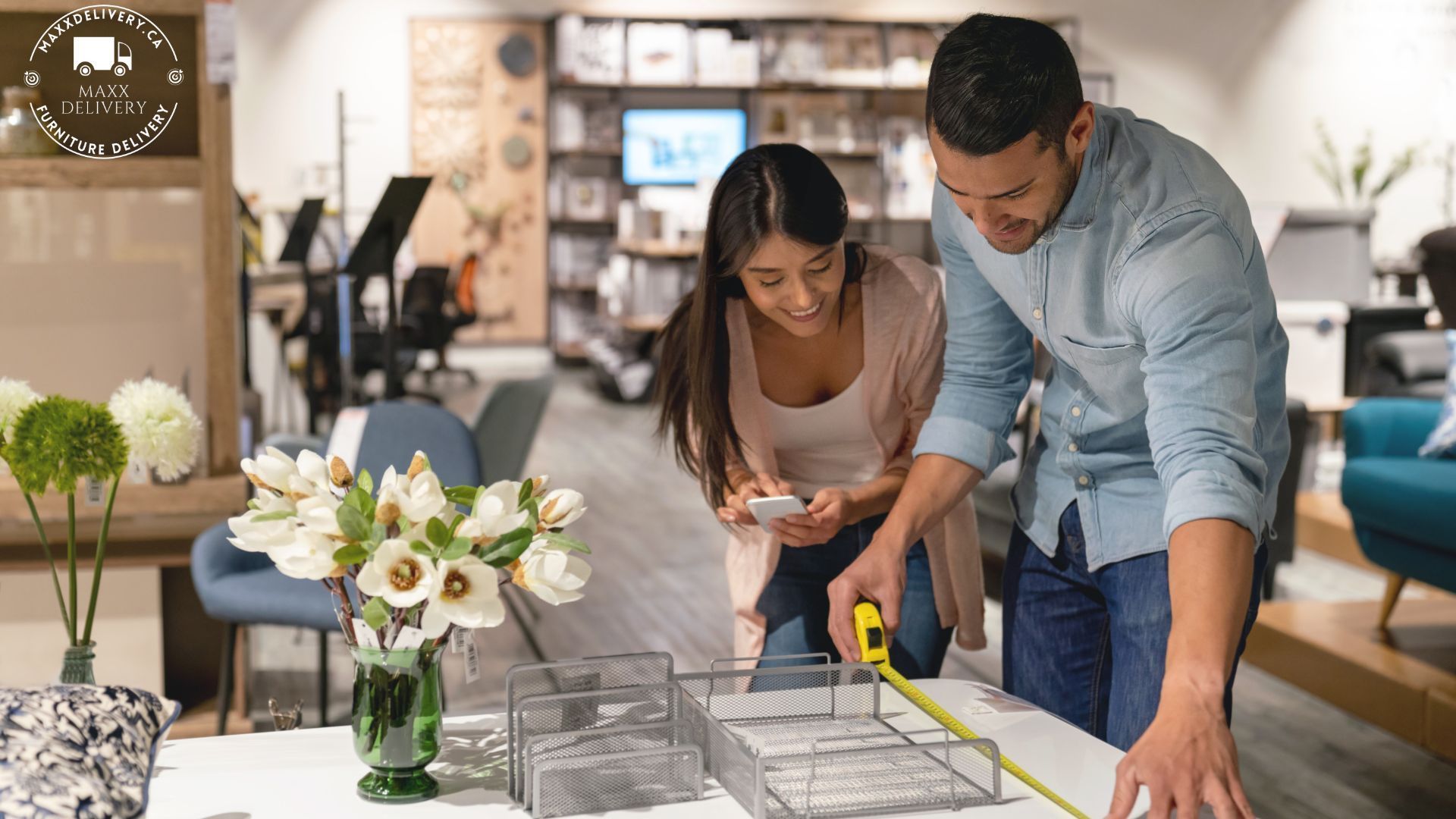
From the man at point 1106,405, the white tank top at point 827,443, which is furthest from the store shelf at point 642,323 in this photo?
the man at point 1106,405

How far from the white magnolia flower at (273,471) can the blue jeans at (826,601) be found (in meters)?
A: 0.99

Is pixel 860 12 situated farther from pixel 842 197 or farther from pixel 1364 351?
pixel 842 197

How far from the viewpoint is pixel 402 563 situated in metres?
1.33

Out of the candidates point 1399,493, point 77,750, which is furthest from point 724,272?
point 1399,493

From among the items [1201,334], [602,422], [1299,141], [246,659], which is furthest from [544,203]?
[1201,334]

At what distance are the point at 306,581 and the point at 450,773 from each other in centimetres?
172

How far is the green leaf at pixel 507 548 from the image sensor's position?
1393 mm

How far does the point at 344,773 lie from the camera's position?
1.46 meters

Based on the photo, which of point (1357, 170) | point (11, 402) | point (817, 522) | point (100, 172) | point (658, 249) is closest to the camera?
point (11, 402)

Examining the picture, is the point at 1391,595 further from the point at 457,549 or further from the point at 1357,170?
the point at 1357,170

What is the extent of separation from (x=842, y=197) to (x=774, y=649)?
73cm

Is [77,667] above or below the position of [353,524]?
below

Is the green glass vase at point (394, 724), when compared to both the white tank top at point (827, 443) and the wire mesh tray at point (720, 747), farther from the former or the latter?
the white tank top at point (827, 443)

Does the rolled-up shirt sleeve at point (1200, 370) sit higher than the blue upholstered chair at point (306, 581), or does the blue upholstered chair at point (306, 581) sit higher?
the rolled-up shirt sleeve at point (1200, 370)
